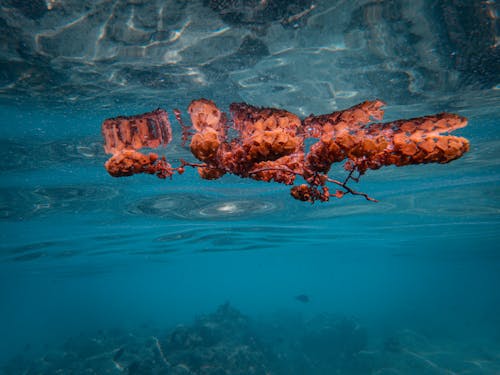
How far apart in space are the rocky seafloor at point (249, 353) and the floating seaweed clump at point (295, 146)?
1571 centimetres

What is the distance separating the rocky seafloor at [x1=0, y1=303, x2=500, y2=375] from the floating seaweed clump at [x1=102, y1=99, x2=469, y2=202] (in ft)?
51.5

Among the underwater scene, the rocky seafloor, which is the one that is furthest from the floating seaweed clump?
the rocky seafloor

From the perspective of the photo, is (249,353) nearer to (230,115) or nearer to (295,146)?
(230,115)

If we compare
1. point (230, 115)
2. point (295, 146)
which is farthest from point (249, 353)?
point (295, 146)

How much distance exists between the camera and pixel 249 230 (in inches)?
1072

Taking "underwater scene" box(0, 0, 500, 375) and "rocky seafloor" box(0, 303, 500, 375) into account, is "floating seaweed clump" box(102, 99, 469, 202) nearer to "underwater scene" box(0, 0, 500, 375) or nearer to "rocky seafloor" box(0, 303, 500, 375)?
"underwater scene" box(0, 0, 500, 375)

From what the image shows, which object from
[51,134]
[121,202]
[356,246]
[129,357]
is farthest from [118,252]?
[356,246]

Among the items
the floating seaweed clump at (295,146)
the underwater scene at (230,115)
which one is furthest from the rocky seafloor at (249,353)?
the floating seaweed clump at (295,146)

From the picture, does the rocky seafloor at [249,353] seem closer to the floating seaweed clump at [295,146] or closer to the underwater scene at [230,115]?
the underwater scene at [230,115]

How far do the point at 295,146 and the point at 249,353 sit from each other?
19.2m

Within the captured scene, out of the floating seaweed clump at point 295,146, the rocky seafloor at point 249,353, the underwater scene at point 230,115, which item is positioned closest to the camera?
the floating seaweed clump at point 295,146

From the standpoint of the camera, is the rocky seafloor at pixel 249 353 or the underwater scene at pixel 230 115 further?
the rocky seafloor at pixel 249 353

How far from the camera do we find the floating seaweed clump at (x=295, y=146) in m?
3.91

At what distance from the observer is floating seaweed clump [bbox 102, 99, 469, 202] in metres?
3.91
